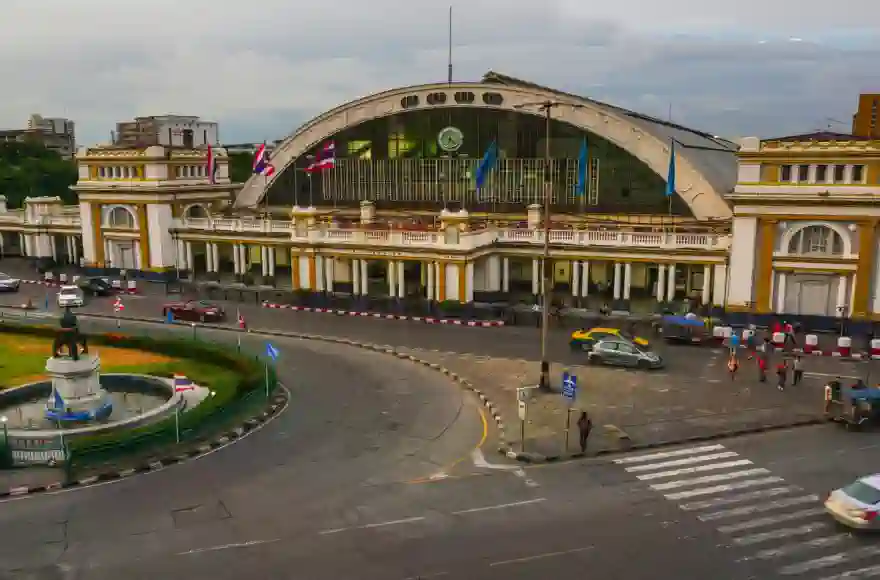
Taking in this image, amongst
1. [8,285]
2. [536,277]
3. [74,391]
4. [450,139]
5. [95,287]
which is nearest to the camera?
[74,391]

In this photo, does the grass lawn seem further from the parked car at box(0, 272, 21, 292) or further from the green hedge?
the parked car at box(0, 272, 21, 292)

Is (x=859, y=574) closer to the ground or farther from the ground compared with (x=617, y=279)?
closer to the ground

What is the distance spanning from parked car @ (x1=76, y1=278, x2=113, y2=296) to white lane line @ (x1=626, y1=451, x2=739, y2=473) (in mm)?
45417

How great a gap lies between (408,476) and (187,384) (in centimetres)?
1159

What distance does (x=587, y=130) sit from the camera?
5672 cm

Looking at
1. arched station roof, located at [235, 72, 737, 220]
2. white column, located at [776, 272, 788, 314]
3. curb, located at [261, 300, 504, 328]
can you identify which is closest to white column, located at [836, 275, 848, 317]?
white column, located at [776, 272, 788, 314]

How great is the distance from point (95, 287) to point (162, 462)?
37.5 m

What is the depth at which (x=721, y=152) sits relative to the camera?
7038 cm

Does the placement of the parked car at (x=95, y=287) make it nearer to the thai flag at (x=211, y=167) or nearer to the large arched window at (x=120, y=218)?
the large arched window at (x=120, y=218)

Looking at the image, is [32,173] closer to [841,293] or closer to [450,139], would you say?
[450,139]

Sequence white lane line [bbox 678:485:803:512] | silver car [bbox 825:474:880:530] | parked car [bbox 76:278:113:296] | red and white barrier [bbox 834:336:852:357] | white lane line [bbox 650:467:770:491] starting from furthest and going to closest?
parked car [bbox 76:278:113:296] < red and white barrier [bbox 834:336:852:357] < white lane line [bbox 650:467:770:491] < white lane line [bbox 678:485:803:512] < silver car [bbox 825:474:880:530]

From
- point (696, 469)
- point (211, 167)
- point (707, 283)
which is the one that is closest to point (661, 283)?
point (707, 283)

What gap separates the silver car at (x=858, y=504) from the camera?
61.2 feet

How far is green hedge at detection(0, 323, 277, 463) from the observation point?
23438 mm
